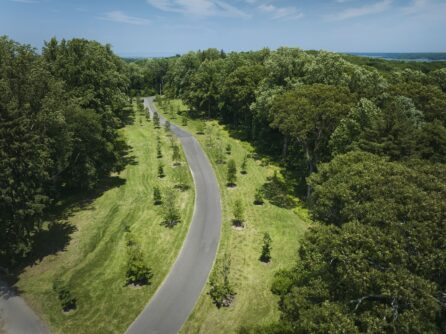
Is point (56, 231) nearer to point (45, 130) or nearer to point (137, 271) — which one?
point (45, 130)

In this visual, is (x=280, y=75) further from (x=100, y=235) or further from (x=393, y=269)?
(x=393, y=269)

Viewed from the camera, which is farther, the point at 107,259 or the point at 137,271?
the point at 107,259

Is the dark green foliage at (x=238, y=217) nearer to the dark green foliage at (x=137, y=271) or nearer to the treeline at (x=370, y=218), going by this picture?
the treeline at (x=370, y=218)

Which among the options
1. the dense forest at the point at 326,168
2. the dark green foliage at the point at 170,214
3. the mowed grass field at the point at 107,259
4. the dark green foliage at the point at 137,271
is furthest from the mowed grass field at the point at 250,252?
the dark green foliage at the point at 170,214

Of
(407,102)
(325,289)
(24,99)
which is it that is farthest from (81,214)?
(407,102)

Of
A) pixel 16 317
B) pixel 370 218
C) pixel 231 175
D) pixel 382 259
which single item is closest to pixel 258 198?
pixel 231 175
